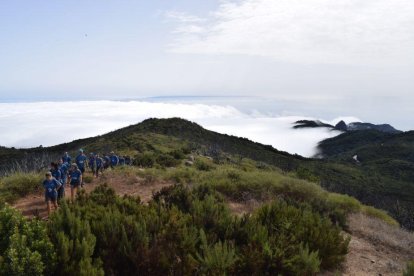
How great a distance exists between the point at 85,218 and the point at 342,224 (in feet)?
29.2

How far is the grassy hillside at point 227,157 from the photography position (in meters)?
38.7

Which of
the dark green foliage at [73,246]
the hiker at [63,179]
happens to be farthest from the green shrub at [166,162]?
the dark green foliage at [73,246]

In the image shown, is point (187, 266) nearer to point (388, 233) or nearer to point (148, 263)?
point (148, 263)

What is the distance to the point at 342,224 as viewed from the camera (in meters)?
13.3

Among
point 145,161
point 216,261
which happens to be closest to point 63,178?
point 216,261

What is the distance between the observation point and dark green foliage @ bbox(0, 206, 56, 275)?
564 cm

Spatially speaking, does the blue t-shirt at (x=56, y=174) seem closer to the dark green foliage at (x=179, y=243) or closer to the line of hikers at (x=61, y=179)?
the line of hikers at (x=61, y=179)

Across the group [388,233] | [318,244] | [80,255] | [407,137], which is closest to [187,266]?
[80,255]

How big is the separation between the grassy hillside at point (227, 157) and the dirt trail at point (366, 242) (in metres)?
12.9

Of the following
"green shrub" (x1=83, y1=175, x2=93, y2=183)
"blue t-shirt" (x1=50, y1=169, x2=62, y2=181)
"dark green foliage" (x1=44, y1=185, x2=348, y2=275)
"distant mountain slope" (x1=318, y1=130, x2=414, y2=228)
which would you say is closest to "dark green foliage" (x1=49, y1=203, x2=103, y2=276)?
"dark green foliage" (x1=44, y1=185, x2=348, y2=275)

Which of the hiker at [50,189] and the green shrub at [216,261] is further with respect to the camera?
the hiker at [50,189]

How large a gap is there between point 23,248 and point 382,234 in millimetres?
11028

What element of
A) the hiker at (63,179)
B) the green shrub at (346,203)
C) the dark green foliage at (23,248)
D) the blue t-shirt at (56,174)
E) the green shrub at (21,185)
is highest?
the dark green foliage at (23,248)

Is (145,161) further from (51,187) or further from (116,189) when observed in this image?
(51,187)
